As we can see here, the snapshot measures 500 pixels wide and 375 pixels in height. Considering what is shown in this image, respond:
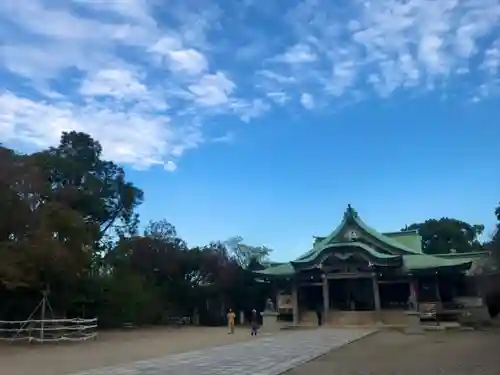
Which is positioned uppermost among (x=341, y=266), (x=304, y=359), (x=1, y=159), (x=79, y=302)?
(x=1, y=159)

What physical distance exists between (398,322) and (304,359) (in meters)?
17.7

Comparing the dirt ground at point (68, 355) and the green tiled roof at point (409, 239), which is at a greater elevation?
the green tiled roof at point (409, 239)

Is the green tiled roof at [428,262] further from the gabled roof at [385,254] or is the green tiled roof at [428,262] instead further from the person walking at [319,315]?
the person walking at [319,315]

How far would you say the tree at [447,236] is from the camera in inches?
2039

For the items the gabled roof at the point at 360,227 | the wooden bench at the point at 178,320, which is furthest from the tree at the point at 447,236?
the wooden bench at the point at 178,320

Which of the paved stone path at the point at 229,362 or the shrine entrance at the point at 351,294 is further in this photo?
the shrine entrance at the point at 351,294

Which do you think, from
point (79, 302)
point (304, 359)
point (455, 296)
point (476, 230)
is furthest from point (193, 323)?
point (476, 230)

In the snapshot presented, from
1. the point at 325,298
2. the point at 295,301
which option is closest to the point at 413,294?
the point at 325,298

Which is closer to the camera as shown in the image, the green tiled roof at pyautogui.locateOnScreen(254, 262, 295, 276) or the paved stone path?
the paved stone path

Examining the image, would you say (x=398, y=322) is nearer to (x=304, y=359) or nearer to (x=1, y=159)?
(x=304, y=359)

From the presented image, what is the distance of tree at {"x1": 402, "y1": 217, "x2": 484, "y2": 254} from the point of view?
51781mm

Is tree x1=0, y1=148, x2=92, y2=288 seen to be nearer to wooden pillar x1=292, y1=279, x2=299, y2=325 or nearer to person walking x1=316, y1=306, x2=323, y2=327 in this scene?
wooden pillar x1=292, y1=279, x2=299, y2=325

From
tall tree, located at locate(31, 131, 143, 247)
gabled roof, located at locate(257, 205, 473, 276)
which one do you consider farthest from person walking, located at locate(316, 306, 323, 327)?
tall tree, located at locate(31, 131, 143, 247)

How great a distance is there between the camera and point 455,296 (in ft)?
101
